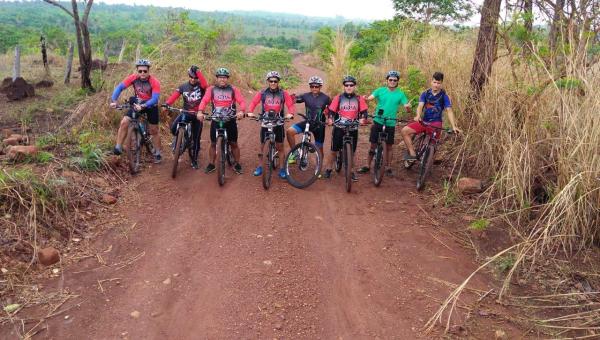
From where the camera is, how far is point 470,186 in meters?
6.09

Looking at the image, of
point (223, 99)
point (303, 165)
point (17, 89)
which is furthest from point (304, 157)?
point (17, 89)

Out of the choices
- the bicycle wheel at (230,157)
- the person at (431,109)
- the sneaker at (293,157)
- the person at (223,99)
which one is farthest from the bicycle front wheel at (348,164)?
the bicycle wheel at (230,157)

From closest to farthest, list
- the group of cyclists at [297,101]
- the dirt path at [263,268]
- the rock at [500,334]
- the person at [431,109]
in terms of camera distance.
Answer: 1. the rock at [500,334]
2. the dirt path at [263,268]
3. the person at [431,109]
4. the group of cyclists at [297,101]

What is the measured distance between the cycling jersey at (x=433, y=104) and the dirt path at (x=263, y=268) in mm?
1157

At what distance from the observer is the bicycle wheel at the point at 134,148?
673 cm

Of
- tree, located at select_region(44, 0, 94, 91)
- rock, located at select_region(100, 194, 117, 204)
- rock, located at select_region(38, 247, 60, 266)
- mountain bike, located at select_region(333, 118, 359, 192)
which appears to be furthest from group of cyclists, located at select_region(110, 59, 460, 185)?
tree, located at select_region(44, 0, 94, 91)

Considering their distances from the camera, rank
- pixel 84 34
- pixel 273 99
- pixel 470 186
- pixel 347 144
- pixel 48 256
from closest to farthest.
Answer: pixel 48 256, pixel 470 186, pixel 347 144, pixel 273 99, pixel 84 34

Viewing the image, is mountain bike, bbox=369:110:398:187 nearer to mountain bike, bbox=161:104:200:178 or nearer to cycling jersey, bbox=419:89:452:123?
cycling jersey, bbox=419:89:452:123

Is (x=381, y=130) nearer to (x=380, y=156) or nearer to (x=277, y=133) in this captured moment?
(x=380, y=156)

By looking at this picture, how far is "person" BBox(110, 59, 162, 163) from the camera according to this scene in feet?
21.9

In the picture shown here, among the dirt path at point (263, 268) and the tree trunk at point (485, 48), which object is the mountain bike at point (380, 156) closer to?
the dirt path at point (263, 268)

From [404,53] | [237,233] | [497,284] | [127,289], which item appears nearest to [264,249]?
[237,233]

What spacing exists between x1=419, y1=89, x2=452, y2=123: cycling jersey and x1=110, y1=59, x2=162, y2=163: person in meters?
4.03

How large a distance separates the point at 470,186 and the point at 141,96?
16.4ft
